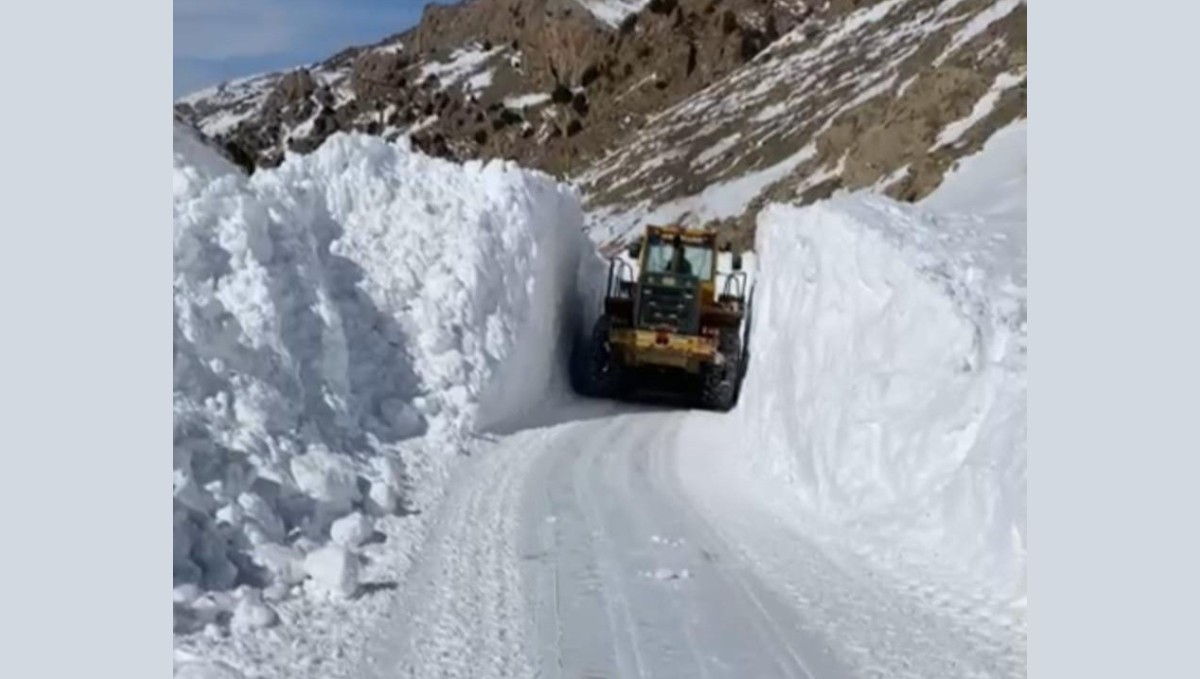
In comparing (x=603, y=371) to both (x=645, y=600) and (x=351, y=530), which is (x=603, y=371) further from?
(x=645, y=600)

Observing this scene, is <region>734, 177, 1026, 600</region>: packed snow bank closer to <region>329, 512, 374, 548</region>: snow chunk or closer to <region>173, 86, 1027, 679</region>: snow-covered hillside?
<region>173, 86, 1027, 679</region>: snow-covered hillside

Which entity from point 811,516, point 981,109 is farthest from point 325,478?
point 981,109

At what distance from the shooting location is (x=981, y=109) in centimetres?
4522

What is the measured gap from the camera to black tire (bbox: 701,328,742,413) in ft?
67.5

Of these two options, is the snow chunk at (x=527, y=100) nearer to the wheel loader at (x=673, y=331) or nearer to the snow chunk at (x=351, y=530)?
the wheel loader at (x=673, y=331)

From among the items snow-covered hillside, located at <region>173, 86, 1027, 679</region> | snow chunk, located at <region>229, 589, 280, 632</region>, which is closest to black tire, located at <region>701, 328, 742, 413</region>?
snow-covered hillside, located at <region>173, 86, 1027, 679</region>

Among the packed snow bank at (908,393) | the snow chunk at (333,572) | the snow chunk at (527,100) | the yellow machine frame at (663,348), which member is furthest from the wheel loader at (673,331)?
the snow chunk at (527,100)

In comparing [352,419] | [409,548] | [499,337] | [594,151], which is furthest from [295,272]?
[594,151]

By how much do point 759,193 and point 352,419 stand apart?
51271mm

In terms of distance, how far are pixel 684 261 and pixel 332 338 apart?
31.7 ft

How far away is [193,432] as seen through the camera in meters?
9.80

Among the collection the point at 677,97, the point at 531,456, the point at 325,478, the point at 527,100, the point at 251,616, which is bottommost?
the point at 251,616

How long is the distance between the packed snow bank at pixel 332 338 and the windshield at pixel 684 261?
142 cm

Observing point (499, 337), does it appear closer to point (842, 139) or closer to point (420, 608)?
point (420, 608)
